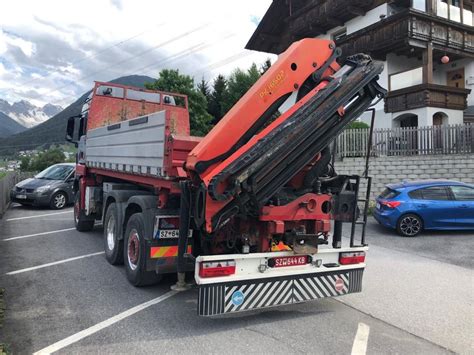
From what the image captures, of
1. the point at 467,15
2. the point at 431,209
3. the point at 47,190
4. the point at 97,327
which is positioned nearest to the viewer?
the point at 97,327

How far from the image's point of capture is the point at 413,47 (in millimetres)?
20031

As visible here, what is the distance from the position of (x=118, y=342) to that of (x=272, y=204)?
2.06 meters

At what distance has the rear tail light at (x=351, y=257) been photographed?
4863mm

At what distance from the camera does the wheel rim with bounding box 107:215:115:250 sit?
6777mm

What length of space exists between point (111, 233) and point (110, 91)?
14.0ft

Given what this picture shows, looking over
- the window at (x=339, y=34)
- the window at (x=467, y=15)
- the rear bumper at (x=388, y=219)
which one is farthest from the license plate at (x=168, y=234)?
the window at (x=467, y=15)

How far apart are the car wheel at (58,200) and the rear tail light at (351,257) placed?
12703 mm

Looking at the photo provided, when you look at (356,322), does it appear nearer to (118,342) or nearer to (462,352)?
(462,352)

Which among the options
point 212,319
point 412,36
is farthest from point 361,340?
point 412,36

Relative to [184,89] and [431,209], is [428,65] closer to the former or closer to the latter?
[431,209]

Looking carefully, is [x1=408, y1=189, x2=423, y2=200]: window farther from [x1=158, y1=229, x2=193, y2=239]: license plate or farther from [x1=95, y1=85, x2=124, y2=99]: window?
[x1=95, y1=85, x2=124, y2=99]: window

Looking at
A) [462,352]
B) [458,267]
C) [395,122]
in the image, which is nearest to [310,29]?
[395,122]

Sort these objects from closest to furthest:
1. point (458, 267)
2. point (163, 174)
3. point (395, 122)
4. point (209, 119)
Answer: point (163, 174) → point (458, 267) → point (395, 122) → point (209, 119)

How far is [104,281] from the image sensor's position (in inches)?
232
